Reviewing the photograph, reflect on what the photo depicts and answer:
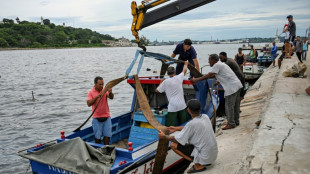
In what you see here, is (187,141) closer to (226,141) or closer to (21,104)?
(226,141)

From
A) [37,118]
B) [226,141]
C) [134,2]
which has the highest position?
[134,2]

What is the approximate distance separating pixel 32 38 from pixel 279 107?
19137cm

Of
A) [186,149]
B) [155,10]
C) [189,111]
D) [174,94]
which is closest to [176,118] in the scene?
[174,94]

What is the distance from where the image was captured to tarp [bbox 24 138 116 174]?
5.10 meters

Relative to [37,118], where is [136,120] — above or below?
above

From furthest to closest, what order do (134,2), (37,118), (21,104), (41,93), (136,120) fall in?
(41,93), (21,104), (37,118), (136,120), (134,2)

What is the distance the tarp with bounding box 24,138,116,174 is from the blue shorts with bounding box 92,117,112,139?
127 centimetres

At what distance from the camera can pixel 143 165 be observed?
18.7 ft

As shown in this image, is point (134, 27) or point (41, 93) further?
point (41, 93)

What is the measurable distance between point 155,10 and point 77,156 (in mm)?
4292

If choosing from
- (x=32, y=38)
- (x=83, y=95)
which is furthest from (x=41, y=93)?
(x=32, y=38)

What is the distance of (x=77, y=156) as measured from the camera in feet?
17.4

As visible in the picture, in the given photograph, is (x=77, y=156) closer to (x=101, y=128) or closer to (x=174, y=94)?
(x=101, y=128)

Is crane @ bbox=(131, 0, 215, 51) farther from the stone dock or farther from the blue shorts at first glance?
the stone dock
